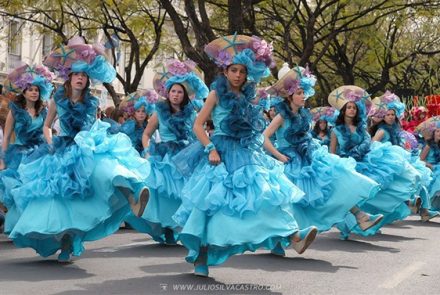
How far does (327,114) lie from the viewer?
15742 millimetres

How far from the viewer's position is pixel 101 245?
1155 cm

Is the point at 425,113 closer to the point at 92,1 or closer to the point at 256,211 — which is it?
the point at 92,1

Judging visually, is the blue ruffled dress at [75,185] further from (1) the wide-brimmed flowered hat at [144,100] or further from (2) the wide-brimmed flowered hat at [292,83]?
(1) the wide-brimmed flowered hat at [144,100]

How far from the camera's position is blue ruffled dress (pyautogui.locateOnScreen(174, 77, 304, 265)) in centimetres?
770

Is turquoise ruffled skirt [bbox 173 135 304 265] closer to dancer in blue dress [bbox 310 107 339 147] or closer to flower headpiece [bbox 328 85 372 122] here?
flower headpiece [bbox 328 85 372 122]

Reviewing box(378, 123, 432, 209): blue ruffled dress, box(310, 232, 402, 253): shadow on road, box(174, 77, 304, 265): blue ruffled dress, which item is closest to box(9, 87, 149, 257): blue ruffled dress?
box(174, 77, 304, 265): blue ruffled dress

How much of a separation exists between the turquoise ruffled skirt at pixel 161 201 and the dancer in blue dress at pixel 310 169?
123 centimetres

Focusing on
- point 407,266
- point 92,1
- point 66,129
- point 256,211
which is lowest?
point 407,266

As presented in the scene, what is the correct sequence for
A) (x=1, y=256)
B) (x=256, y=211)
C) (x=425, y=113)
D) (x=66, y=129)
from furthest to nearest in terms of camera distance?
1. (x=425, y=113)
2. (x=1, y=256)
3. (x=66, y=129)
4. (x=256, y=211)

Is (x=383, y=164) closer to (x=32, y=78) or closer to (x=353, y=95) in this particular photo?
(x=353, y=95)

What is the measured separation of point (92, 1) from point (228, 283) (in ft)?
64.6

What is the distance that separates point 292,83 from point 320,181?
109 centimetres

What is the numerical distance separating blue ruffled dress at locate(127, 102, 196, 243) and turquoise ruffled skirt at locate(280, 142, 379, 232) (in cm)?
143

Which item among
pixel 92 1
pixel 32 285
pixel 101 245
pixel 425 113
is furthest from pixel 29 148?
pixel 92 1
